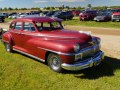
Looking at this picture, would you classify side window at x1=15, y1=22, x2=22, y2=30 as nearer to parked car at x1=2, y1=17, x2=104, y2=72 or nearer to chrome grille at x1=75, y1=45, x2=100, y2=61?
parked car at x1=2, y1=17, x2=104, y2=72

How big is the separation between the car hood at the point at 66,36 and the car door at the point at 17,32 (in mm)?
1598

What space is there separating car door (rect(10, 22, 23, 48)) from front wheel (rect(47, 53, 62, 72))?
225cm

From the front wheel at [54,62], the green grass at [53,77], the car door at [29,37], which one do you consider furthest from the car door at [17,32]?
the front wheel at [54,62]

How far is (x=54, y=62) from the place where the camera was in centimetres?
747

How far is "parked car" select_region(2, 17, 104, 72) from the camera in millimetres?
6887

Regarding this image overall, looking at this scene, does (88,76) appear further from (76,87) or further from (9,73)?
(9,73)

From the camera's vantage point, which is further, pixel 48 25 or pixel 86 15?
pixel 86 15

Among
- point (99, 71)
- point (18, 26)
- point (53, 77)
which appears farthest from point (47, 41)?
point (18, 26)

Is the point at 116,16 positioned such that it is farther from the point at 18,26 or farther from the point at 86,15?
the point at 18,26

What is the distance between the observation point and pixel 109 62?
8562 mm

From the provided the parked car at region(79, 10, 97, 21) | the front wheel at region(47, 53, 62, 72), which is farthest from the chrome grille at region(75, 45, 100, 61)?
the parked car at region(79, 10, 97, 21)

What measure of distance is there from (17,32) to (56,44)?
289 centimetres

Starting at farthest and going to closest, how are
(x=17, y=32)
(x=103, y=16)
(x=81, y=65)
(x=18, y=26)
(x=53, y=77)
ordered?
(x=103, y=16)
(x=18, y=26)
(x=17, y=32)
(x=53, y=77)
(x=81, y=65)

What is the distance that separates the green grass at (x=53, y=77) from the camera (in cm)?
646
